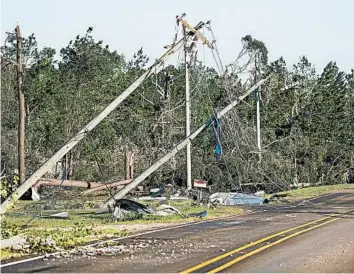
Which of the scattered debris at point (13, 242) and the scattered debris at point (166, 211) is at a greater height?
the scattered debris at point (166, 211)

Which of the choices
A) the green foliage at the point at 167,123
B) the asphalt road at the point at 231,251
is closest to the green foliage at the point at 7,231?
the asphalt road at the point at 231,251

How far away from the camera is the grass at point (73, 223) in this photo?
12.9 metres

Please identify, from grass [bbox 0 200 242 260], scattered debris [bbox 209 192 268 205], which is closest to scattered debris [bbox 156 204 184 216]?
grass [bbox 0 200 242 260]

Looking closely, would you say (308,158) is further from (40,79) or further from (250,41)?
(40,79)

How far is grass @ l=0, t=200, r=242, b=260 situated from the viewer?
12937 mm

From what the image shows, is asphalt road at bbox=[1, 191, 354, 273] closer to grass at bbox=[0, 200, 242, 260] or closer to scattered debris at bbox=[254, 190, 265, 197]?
grass at bbox=[0, 200, 242, 260]

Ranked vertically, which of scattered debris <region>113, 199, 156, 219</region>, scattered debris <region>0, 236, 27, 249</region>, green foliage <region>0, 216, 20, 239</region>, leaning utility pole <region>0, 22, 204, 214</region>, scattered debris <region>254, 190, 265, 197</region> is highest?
leaning utility pole <region>0, 22, 204, 214</region>

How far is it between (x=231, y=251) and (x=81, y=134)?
6.85 metres

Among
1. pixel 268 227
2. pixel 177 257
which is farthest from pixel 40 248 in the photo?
pixel 268 227

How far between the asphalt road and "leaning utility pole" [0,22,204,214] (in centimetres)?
305

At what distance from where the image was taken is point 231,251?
11758 mm

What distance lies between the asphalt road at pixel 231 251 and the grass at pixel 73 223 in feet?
3.57

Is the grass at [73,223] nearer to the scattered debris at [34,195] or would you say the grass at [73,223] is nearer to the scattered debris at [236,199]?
the scattered debris at [34,195]

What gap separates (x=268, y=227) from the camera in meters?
17.3
